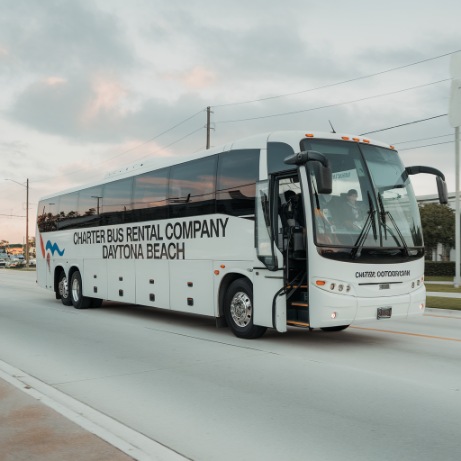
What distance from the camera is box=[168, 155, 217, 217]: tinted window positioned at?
37.4ft

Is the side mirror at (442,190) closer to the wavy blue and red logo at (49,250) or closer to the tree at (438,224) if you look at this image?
the wavy blue and red logo at (49,250)

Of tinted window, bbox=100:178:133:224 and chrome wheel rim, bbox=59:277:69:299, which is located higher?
tinted window, bbox=100:178:133:224

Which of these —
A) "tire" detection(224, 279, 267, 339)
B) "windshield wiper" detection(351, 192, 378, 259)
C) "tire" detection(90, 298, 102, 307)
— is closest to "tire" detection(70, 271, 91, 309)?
"tire" detection(90, 298, 102, 307)

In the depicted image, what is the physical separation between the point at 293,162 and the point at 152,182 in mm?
5271

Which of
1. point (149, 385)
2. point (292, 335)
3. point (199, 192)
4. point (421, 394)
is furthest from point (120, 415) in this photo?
point (199, 192)

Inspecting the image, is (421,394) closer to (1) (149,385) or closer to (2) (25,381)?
(1) (149,385)

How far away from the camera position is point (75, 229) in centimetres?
1764

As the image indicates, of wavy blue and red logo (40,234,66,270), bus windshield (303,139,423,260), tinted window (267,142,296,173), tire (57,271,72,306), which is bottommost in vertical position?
tire (57,271,72,306)

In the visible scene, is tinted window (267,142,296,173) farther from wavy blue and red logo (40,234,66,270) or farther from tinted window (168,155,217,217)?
wavy blue and red logo (40,234,66,270)

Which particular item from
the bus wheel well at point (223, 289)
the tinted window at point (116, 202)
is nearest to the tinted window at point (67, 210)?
the tinted window at point (116, 202)

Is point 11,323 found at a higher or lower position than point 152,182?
lower

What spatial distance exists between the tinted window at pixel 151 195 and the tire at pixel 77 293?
4.25 metres

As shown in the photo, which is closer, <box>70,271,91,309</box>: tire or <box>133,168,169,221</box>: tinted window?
<box>133,168,169,221</box>: tinted window

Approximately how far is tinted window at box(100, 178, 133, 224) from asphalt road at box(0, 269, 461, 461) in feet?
11.2
